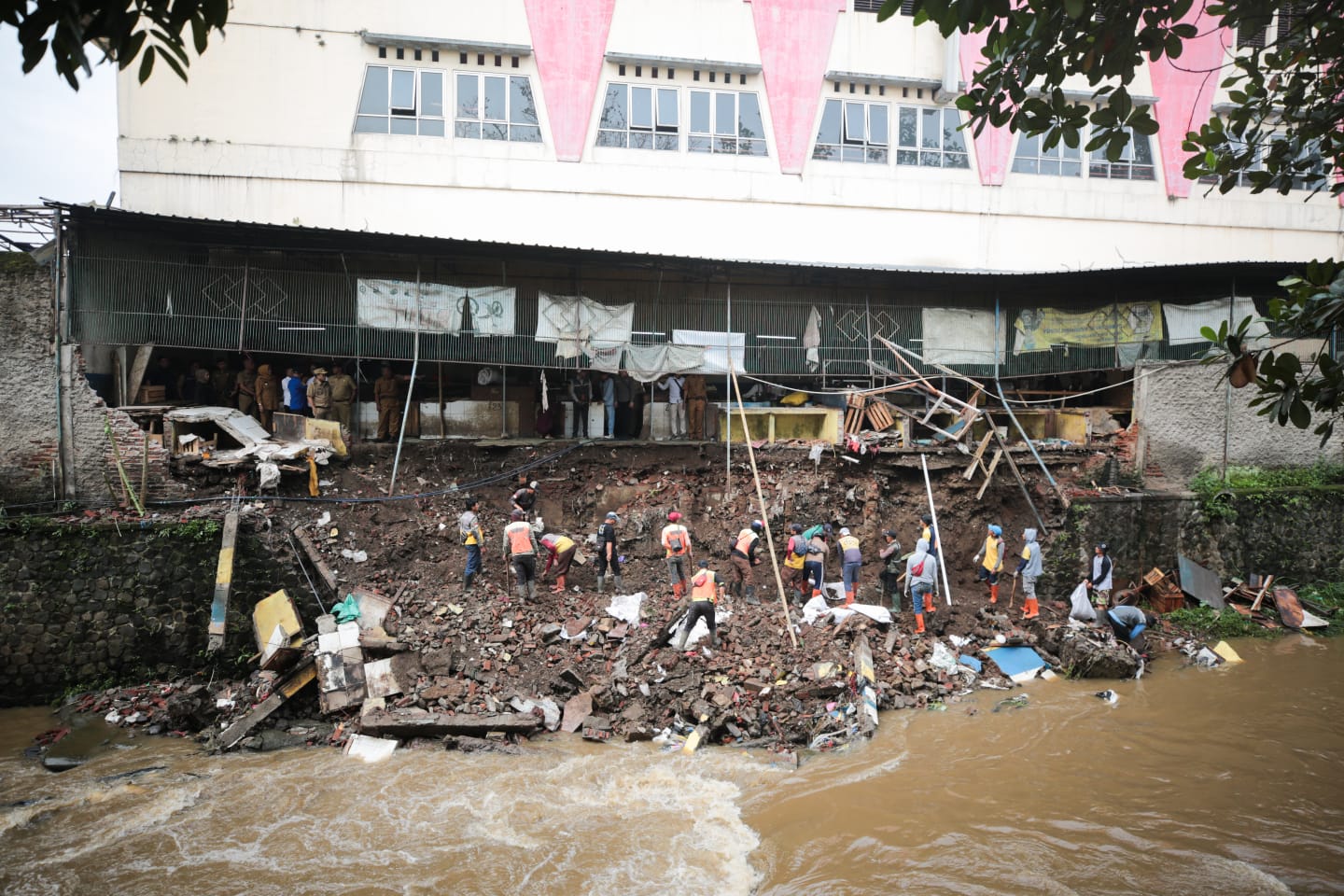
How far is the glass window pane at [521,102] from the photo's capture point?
16.6m

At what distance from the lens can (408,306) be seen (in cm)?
1368

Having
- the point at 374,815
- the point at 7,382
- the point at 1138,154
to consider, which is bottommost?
the point at 374,815

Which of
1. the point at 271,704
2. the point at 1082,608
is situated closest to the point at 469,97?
the point at 271,704

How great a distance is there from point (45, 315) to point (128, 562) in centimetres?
447

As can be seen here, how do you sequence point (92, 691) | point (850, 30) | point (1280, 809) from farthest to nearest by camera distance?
1. point (850, 30)
2. point (92, 691)
3. point (1280, 809)

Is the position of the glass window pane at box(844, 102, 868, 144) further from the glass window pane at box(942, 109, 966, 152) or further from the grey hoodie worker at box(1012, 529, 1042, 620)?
the grey hoodie worker at box(1012, 529, 1042, 620)

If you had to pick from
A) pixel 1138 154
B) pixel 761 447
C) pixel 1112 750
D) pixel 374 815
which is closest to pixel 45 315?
pixel 374 815

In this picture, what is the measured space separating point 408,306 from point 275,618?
591 cm

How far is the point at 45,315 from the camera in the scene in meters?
11.9

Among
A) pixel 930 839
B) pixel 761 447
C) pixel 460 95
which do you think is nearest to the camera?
pixel 930 839

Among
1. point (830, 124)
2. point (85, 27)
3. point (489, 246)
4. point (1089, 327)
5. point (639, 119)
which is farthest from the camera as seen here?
point (830, 124)

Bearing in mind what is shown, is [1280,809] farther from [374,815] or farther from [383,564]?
[383,564]

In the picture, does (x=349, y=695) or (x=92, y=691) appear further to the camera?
(x=92, y=691)

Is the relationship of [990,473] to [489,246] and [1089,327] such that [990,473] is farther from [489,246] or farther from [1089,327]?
[489,246]
